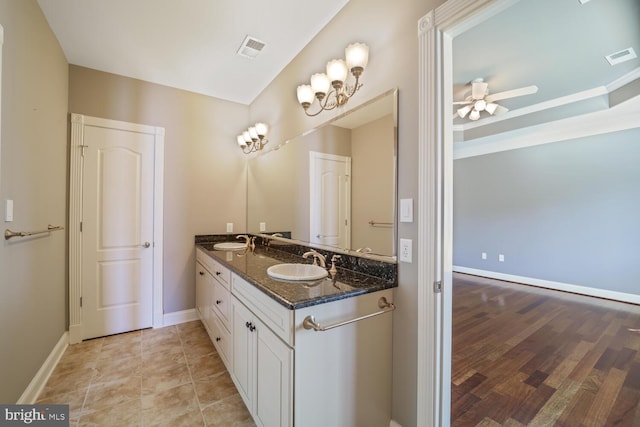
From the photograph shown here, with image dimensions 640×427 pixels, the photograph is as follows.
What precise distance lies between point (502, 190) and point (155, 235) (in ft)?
19.2

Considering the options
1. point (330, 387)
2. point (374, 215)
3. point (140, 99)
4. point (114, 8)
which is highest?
point (114, 8)

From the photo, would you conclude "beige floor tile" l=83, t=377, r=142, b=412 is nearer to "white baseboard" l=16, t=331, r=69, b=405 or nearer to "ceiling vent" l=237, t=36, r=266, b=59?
"white baseboard" l=16, t=331, r=69, b=405

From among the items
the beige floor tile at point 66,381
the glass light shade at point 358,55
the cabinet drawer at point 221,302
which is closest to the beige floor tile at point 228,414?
the cabinet drawer at point 221,302

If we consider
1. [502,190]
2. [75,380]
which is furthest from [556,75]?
[75,380]

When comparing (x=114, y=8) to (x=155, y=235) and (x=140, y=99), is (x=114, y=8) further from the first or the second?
(x=155, y=235)

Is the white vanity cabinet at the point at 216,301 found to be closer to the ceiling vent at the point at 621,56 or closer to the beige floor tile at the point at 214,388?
the beige floor tile at the point at 214,388

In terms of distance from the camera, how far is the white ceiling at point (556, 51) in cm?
201

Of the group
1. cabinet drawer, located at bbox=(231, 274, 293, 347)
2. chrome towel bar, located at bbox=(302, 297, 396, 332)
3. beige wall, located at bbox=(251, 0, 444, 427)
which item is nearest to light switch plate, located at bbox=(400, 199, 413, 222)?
beige wall, located at bbox=(251, 0, 444, 427)

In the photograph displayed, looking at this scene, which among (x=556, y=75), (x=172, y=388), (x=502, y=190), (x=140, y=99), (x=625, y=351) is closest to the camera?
(x=172, y=388)

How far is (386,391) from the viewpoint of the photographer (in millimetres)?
1395

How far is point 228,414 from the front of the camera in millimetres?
1605

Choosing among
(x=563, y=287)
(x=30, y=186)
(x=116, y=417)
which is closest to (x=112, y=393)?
(x=116, y=417)

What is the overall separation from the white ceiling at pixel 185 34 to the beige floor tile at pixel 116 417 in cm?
274

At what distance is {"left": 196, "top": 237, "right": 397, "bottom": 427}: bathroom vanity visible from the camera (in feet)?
3.67
